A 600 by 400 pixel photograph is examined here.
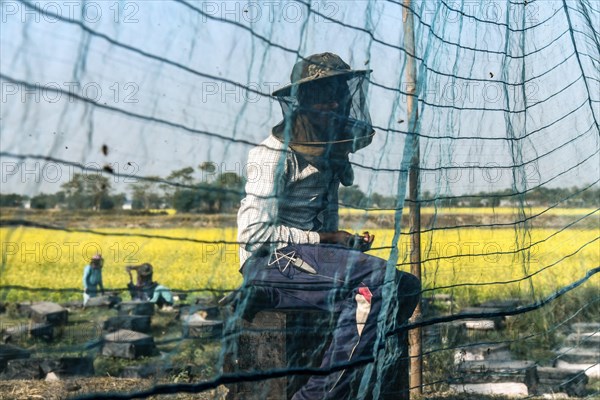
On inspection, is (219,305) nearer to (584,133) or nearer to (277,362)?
(277,362)

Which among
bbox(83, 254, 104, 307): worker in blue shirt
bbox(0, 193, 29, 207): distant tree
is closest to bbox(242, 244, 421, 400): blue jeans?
bbox(83, 254, 104, 307): worker in blue shirt

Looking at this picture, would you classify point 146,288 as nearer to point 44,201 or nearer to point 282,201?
point 44,201

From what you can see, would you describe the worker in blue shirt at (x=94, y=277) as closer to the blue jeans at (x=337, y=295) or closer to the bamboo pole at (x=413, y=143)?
the blue jeans at (x=337, y=295)

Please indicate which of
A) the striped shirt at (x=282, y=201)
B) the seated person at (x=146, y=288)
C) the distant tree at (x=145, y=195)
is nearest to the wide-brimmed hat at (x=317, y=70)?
the striped shirt at (x=282, y=201)

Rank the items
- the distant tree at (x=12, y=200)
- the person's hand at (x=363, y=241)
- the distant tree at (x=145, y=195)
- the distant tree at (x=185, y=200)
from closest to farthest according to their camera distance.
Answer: the distant tree at (x=12, y=200)
the distant tree at (x=145, y=195)
the distant tree at (x=185, y=200)
the person's hand at (x=363, y=241)

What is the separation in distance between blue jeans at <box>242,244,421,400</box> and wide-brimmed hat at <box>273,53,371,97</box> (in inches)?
26.9

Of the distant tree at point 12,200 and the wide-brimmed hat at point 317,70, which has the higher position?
the wide-brimmed hat at point 317,70

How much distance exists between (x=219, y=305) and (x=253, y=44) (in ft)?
2.48

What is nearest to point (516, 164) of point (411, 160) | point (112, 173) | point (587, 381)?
point (411, 160)

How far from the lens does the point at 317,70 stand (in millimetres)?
2701

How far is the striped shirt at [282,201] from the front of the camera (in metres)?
2.52

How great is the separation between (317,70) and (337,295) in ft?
2.77

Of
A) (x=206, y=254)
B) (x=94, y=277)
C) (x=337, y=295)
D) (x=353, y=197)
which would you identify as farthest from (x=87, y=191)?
(x=337, y=295)

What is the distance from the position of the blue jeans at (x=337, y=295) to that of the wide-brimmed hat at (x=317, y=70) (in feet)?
2.25
